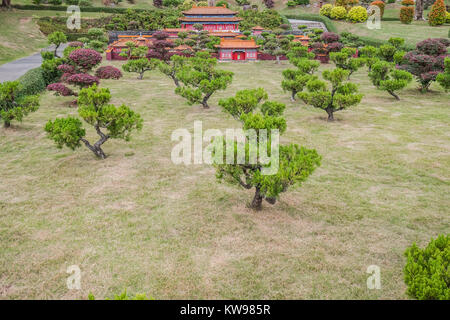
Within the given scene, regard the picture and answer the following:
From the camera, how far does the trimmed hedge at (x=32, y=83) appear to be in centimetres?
3051

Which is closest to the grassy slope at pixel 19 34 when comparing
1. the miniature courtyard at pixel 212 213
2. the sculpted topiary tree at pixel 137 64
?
the sculpted topiary tree at pixel 137 64

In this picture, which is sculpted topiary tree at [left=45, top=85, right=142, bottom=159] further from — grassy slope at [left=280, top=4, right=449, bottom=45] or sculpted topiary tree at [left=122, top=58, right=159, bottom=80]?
grassy slope at [left=280, top=4, right=449, bottom=45]

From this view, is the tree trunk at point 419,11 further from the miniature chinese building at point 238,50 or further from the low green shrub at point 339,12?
the miniature chinese building at point 238,50

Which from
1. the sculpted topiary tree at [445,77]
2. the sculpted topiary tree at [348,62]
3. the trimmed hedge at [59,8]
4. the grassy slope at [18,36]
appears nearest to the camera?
the sculpted topiary tree at [445,77]

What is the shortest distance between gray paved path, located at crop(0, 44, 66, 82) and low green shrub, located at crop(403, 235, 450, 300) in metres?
41.8

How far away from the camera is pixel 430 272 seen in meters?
7.60

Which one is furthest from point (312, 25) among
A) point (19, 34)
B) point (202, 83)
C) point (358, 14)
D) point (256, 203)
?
point (256, 203)

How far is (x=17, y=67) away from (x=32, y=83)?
54.3 feet

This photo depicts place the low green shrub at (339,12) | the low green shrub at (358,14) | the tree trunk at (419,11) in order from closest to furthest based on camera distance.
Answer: the tree trunk at (419,11) < the low green shrub at (358,14) < the low green shrub at (339,12)

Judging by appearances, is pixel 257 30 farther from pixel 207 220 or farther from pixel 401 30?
pixel 207 220

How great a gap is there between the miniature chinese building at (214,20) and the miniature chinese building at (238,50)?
14645mm

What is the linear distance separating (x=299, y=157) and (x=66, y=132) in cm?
1162

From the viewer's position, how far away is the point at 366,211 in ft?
45.9

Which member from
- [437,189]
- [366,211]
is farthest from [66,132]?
[437,189]
